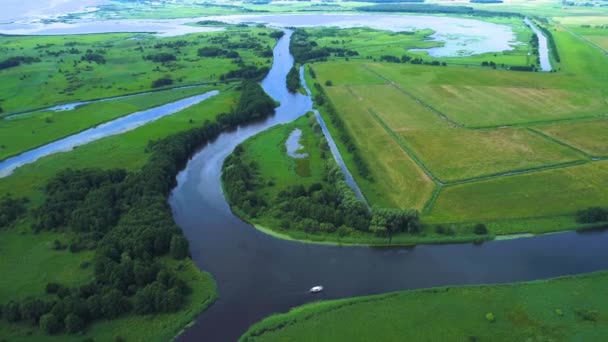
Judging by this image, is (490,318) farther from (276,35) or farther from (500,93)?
(276,35)

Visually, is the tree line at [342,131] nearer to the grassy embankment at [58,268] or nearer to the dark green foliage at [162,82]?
the grassy embankment at [58,268]

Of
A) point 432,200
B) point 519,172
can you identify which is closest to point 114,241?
point 432,200

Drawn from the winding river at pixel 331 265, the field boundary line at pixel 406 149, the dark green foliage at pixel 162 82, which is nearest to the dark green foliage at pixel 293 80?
the field boundary line at pixel 406 149

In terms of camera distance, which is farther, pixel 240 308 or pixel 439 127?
pixel 439 127

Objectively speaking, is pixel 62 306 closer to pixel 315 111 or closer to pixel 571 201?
pixel 571 201

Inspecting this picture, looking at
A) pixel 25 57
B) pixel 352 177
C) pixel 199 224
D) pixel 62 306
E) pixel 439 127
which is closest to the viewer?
pixel 62 306

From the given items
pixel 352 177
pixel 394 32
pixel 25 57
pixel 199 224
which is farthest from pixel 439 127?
pixel 25 57

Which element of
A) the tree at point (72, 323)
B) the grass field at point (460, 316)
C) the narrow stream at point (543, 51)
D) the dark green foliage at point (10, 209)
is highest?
the narrow stream at point (543, 51)
